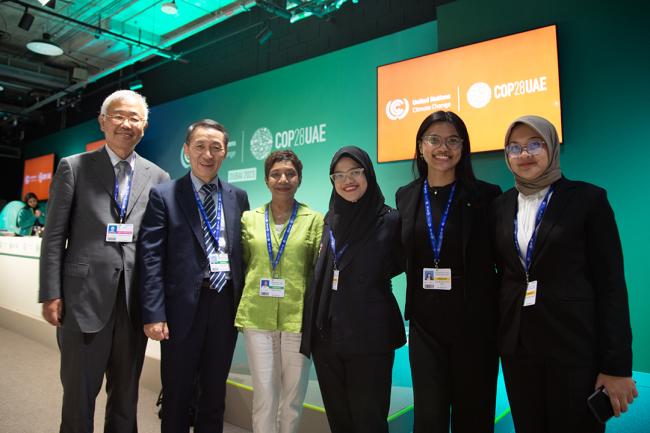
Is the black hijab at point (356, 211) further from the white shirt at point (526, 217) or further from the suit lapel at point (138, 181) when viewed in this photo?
the suit lapel at point (138, 181)

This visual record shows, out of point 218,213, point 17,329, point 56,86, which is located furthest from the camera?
point 56,86

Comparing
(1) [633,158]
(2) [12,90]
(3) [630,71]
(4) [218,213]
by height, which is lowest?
(4) [218,213]

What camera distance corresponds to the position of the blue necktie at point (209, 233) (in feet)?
6.45

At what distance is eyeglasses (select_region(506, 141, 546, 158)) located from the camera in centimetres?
160

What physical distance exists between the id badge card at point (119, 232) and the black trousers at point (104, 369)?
174 millimetres

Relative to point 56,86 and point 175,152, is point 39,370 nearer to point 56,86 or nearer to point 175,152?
point 175,152

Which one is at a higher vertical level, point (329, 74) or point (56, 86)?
point (56, 86)

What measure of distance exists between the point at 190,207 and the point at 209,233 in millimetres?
148

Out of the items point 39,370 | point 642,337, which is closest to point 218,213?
point 39,370

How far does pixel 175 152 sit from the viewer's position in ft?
26.1

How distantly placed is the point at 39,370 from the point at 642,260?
17.3 ft

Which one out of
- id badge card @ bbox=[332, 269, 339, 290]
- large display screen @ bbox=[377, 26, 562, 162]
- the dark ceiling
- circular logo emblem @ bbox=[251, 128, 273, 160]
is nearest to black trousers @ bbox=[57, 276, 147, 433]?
id badge card @ bbox=[332, 269, 339, 290]

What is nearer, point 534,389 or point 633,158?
point 534,389

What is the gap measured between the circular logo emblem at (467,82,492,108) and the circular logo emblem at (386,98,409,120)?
2.32 ft
